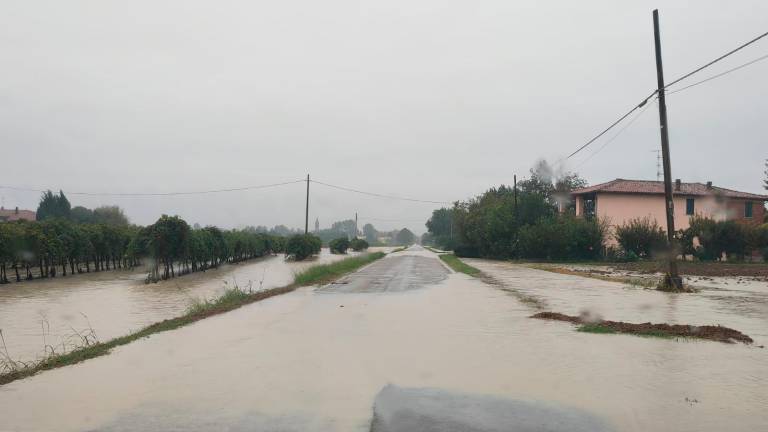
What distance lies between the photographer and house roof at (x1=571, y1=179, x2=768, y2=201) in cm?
5081

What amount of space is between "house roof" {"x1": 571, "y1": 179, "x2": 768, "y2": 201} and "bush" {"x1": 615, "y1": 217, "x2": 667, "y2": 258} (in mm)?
7671

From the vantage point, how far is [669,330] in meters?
10.8

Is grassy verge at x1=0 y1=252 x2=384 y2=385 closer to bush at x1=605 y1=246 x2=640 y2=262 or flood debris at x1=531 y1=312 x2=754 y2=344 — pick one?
flood debris at x1=531 y1=312 x2=754 y2=344

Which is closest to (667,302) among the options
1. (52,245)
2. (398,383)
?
(398,383)

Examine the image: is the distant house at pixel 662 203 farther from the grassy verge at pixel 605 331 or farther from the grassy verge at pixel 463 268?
the grassy verge at pixel 605 331

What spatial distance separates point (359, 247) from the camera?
109m

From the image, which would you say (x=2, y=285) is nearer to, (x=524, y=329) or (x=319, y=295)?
(x=319, y=295)

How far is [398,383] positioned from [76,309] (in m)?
14.6

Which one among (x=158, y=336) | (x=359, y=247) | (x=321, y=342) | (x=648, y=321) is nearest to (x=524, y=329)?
(x=648, y=321)

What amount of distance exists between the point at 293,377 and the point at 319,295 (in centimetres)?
1202

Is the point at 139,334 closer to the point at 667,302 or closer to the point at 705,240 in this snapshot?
the point at 667,302

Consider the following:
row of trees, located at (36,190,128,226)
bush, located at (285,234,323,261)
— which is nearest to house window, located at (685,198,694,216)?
bush, located at (285,234,323,261)

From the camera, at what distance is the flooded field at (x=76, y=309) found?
12.0 metres

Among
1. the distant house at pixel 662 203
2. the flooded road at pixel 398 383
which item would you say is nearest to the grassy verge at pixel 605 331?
the flooded road at pixel 398 383
